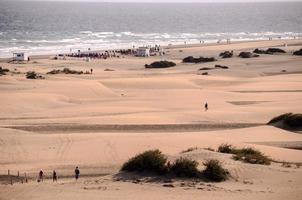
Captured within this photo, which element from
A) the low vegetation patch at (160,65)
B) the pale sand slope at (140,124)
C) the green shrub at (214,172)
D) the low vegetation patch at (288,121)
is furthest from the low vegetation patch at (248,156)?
the low vegetation patch at (160,65)

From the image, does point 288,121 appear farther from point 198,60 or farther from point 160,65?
point 198,60

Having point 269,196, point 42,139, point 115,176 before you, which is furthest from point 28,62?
point 269,196

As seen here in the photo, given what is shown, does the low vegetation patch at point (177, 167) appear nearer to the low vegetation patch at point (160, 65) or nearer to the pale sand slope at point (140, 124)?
the pale sand slope at point (140, 124)

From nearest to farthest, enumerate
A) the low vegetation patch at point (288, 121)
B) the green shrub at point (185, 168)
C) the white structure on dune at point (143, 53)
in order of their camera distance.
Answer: the green shrub at point (185, 168), the low vegetation patch at point (288, 121), the white structure on dune at point (143, 53)

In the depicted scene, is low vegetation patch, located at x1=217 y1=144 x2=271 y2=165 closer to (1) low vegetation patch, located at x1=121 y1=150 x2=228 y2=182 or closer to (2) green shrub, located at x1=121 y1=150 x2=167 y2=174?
(1) low vegetation patch, located at x1=121 y1=150 x2=228 y2=182

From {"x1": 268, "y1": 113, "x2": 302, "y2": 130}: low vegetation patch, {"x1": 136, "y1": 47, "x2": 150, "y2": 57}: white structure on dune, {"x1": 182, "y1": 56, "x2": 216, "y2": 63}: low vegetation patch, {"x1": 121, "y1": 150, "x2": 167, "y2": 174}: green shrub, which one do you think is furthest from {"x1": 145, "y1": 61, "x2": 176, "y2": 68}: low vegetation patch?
{"x1": 121, "y1": 150, "x2": 167, "y2": 174}: green shrub

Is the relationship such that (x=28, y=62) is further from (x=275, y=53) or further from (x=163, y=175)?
(x=163, y=175)
